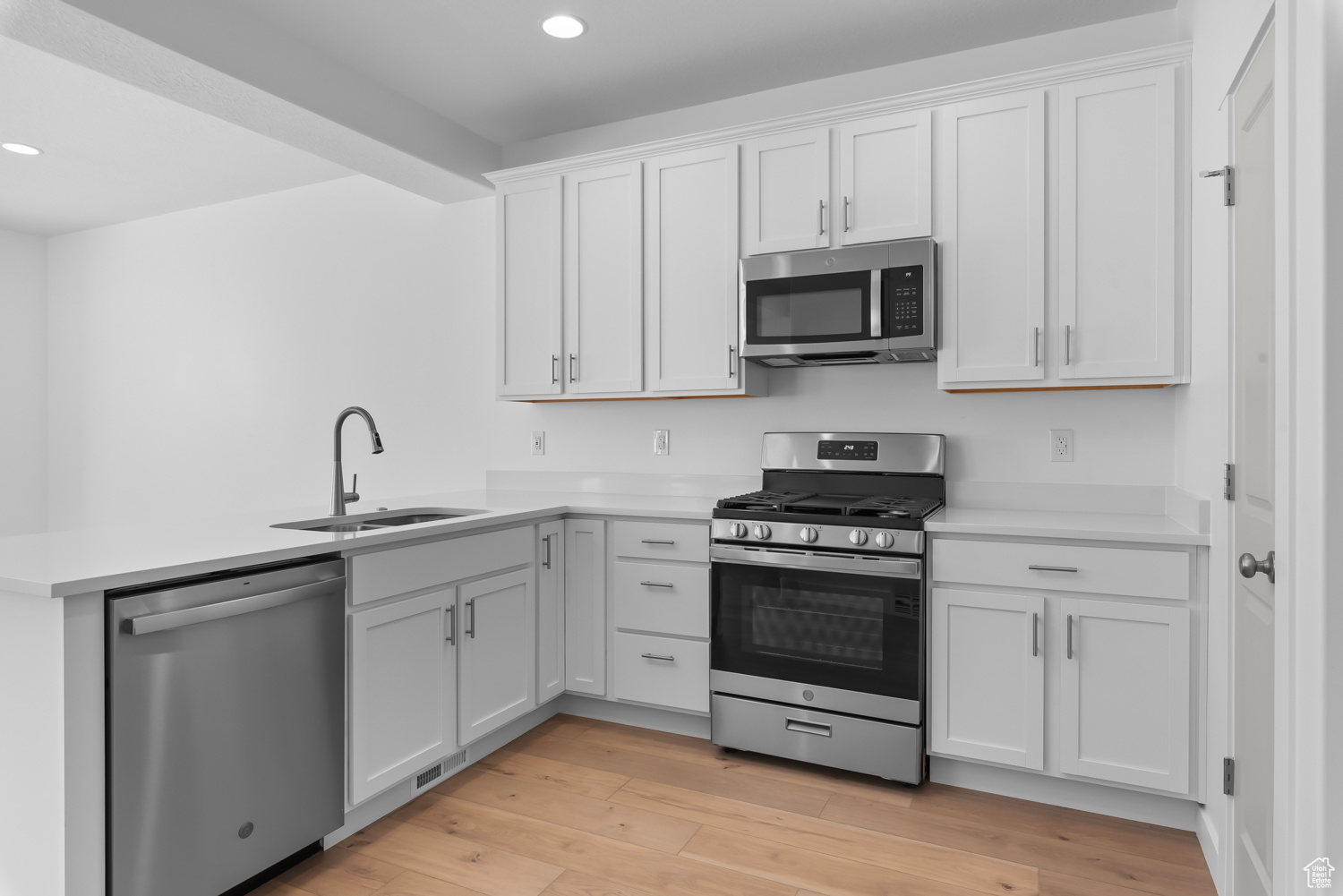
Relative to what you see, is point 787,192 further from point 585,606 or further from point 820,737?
point 820,737

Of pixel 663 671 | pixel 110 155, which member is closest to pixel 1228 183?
pixel 663 671

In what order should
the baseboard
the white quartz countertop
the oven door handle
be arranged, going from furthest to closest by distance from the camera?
the oven door handle < the baseboard < the white quartz countertop

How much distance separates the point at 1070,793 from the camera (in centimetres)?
241

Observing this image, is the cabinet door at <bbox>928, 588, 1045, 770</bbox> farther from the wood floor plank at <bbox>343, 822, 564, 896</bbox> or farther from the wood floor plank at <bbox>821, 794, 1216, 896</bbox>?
the wood floor plank at <bbox>343, 822, 564, 896</bbox>

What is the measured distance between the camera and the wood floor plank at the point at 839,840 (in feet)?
6.62

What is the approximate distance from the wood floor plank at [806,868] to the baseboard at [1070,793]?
612mm

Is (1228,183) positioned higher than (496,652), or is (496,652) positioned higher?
(1228,183)

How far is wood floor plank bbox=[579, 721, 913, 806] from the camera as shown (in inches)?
99.9

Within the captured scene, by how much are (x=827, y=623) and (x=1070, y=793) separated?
2.96ft

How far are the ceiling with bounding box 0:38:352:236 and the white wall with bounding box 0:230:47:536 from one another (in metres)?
0.32

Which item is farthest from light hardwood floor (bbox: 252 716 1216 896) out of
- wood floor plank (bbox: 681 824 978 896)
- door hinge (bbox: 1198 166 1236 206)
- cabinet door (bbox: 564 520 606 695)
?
door hinge (bbox: 1198 166 1236 206)

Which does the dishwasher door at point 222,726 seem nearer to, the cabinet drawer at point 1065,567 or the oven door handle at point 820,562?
the oven door handle at point 820,562

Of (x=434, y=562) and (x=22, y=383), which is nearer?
(x=434, y=562)

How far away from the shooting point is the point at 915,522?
2.45 meters
